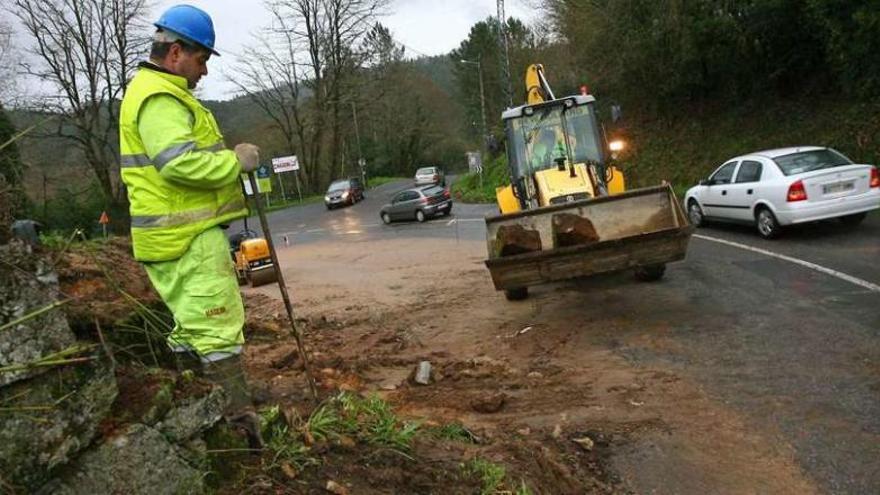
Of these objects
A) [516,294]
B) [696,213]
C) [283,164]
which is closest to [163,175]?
[516,294]

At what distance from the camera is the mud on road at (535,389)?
3.89 m

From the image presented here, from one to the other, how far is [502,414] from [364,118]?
63.8m

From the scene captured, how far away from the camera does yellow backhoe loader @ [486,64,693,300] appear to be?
23.8 ft

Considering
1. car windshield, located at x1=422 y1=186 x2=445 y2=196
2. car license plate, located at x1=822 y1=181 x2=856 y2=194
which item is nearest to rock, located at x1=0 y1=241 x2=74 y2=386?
car license plate, located at x1=822 y1=181 x2=856 y2=194

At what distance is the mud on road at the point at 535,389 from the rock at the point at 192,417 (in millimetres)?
594

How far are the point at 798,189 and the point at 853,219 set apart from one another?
1.89m

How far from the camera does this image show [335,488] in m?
2.76

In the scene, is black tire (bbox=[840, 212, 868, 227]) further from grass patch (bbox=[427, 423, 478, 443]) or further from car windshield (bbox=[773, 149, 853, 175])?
grass patch (bbox=[427, 423, 478, 443])

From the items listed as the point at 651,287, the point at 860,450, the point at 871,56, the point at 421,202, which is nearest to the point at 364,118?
the point at 421,202

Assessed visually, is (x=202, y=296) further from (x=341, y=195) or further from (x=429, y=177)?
(x=429, y=177)

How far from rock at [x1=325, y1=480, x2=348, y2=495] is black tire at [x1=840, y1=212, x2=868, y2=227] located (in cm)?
1169

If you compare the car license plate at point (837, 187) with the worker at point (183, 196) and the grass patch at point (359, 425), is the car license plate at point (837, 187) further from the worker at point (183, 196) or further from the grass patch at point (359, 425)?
the worker at point (183, 196)

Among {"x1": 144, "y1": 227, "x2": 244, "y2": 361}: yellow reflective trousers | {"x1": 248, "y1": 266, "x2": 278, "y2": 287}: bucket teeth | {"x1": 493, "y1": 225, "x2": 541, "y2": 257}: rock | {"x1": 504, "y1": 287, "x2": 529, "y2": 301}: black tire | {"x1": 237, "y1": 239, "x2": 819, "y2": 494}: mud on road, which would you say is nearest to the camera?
{"x1": 144, "y1": 227, "x2": 244, "y2": 361}: yellow reflective trousers

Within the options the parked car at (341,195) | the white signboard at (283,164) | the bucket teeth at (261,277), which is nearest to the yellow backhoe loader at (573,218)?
the bucket teeth at (261,277)
